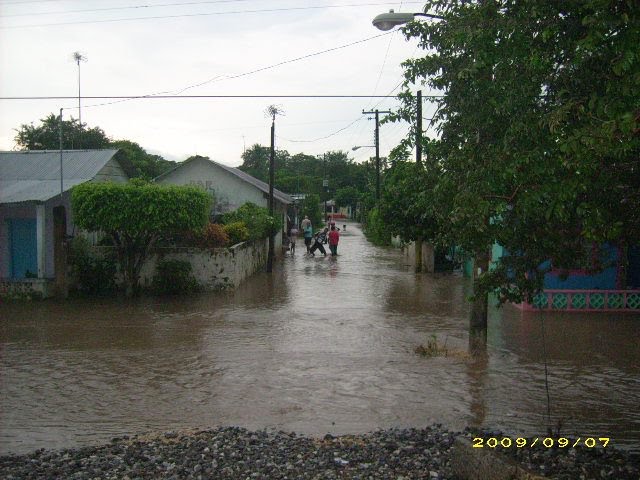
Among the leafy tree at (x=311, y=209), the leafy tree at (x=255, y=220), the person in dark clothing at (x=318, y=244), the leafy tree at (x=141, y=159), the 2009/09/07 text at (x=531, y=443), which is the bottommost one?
the 2009/09/07 text at (x=531, y=443)

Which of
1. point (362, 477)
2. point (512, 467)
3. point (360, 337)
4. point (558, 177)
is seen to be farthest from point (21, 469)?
point (360, 337)

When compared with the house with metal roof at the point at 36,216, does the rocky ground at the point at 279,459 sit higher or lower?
lower

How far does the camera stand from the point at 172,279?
743 inches

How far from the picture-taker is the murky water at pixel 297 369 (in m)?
8.02

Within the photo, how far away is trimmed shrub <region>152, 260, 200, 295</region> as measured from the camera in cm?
1889

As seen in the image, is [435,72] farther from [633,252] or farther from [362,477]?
[633,252]

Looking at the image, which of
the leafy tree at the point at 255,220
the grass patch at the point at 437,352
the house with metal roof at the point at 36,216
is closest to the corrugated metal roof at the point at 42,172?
the house with metal roof at the point at 36,216

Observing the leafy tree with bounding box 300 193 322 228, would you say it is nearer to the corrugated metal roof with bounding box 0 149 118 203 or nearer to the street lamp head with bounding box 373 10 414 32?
the corrugated metal roof with bounding box 0 149 118 203

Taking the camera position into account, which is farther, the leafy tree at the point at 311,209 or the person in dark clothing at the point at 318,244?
the leafy tree at the point at 311,209

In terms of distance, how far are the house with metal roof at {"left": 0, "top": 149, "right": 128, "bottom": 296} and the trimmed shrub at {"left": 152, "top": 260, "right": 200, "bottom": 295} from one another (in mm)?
2661

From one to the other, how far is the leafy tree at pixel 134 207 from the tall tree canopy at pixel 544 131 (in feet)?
36.9

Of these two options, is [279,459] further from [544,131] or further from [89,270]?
[89,270]

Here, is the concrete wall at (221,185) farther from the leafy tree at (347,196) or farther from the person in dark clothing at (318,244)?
the leafy tree at (347,196)

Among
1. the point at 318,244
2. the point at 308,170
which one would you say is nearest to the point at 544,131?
the point at 318,244
